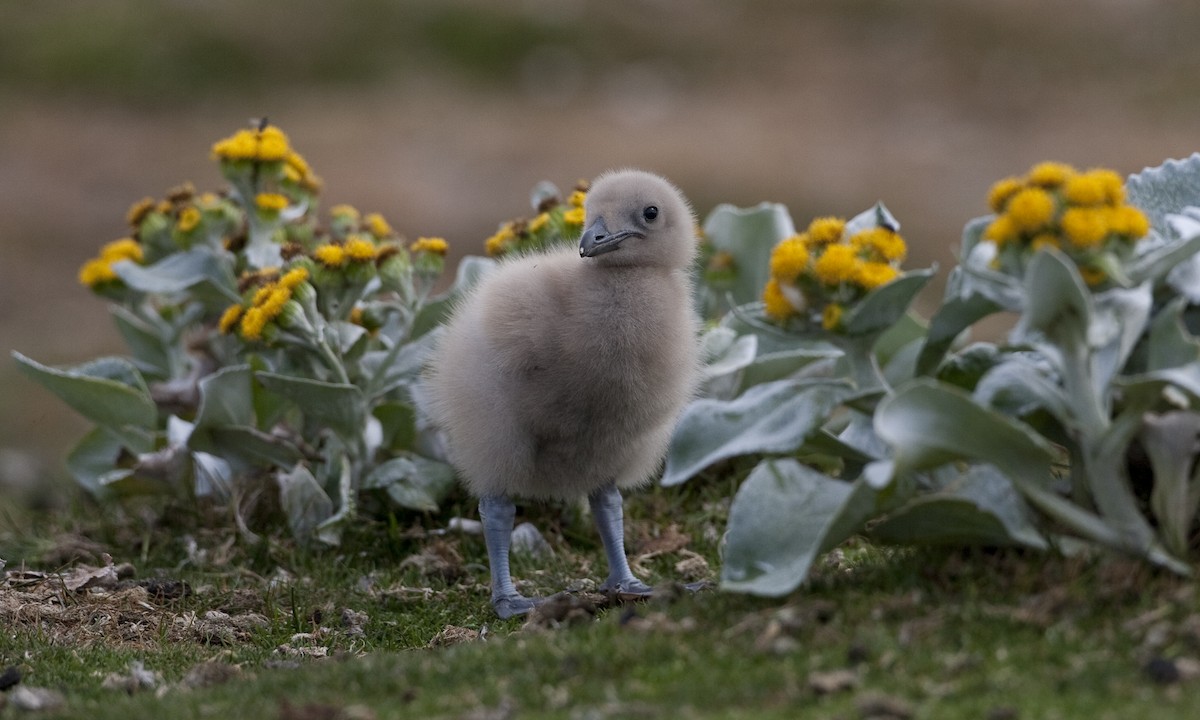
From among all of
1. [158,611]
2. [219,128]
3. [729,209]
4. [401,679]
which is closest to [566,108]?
[219,128]

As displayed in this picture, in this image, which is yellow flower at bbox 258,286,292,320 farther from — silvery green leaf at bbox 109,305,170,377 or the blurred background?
the blurred background

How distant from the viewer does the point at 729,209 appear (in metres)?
7.58

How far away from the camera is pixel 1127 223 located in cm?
391

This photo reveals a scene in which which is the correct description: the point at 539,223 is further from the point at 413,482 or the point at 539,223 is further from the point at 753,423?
the point at 753,423

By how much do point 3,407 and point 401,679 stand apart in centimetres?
1041

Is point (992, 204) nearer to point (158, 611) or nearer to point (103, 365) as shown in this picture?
point (158, 611)

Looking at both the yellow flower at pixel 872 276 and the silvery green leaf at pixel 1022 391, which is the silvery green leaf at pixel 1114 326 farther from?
the yellow flower at pixel 872 276

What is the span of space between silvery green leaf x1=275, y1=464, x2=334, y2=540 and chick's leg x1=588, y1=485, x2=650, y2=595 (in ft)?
4.87

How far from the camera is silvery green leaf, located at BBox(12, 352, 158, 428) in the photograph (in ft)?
21.3

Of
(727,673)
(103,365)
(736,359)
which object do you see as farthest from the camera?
(103,365)

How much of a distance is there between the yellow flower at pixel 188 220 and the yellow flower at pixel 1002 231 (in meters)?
4.36

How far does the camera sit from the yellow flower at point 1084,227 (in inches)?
151

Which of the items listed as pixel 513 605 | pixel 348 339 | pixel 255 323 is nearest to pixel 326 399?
pixel 348 339

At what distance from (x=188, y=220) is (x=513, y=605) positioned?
9.58 feet
